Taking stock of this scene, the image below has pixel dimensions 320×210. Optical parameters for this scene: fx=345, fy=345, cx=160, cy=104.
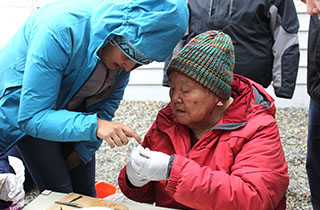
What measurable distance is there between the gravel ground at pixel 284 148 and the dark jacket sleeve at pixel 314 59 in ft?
3.92

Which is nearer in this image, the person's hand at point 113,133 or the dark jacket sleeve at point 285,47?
the person's hand at point 113,133

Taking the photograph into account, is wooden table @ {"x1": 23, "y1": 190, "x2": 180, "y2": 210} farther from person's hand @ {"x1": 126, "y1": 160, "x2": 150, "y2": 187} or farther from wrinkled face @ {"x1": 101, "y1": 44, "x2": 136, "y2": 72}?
wrinkled face @ {"x1": 101, "y1": 44, "x2": 136, "y2": 72}

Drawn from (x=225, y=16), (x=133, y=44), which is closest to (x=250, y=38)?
(x=225, y=16)

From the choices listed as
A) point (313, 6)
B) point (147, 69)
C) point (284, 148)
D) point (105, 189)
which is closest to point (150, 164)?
point (313, 6)

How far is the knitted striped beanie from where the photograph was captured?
1.52 m

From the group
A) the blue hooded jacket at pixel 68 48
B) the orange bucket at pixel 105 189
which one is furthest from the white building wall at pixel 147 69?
the blue hooded jacket at pixel 68 48

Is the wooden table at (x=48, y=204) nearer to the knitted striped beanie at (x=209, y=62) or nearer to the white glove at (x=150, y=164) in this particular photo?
the white glove at (x=150, y=164)

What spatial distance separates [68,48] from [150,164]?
1.99ft

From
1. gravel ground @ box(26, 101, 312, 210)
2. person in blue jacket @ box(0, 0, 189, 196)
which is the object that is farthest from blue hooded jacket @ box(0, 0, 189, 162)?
gravel ground @ box(26, 101, 312, 210)

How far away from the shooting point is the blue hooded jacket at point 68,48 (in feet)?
4.64

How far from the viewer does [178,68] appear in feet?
5.12

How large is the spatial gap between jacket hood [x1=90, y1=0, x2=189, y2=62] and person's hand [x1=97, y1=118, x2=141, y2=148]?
13.1 inches

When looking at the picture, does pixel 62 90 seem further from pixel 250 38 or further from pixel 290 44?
pixel 290 44

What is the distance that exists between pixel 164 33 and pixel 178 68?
7.7 inches
